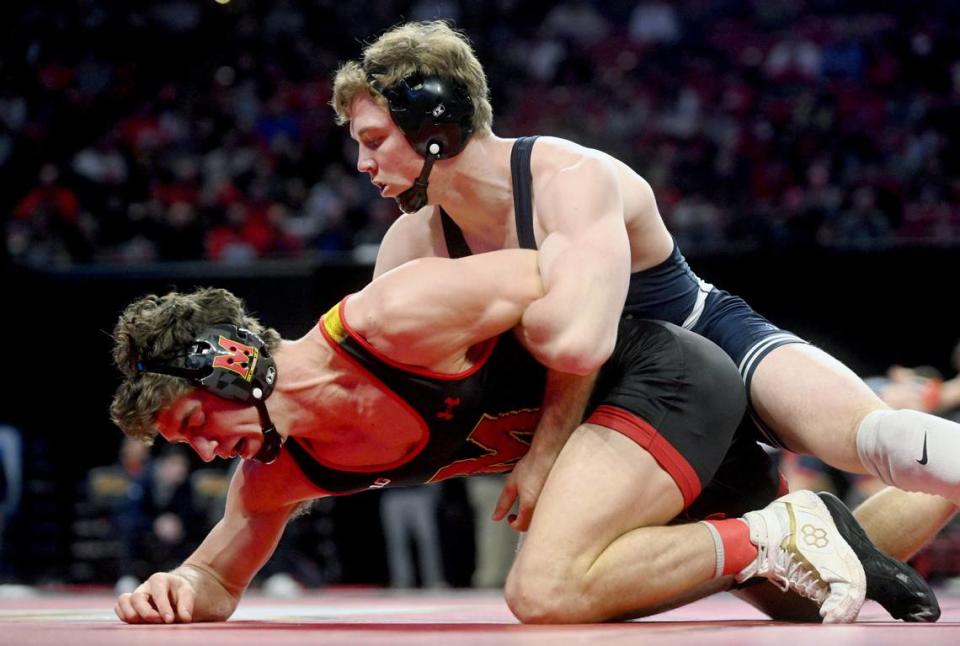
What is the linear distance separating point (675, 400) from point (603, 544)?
347 millimetres

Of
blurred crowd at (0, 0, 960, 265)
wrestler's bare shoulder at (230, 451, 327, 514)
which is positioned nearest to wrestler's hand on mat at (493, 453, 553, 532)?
wrestler's bare shoulder at (230, 451, 327, 514)

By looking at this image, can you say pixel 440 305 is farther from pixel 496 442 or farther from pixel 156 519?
pixel 156 519

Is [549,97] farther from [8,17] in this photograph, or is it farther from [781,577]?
[781,577]

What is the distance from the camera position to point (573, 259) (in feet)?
8.43

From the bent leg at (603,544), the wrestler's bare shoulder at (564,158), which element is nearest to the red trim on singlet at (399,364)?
the bent leg at (603,544)

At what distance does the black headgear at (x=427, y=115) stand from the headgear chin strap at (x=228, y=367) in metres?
0.64

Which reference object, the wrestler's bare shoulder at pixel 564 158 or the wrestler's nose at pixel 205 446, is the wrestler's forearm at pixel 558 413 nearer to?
the wrestler's bare shoulder at pixel 564 158

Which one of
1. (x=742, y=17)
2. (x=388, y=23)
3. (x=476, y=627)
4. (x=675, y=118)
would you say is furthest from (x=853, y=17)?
(x=476, y=627)

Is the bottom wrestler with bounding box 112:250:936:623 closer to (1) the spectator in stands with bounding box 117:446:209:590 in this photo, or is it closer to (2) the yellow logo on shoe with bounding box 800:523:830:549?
(2) the yellow logo on shoe with bounding box 800:523:830:549

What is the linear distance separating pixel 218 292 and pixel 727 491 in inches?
46.8

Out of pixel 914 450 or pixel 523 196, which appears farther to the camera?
pixel 523 196

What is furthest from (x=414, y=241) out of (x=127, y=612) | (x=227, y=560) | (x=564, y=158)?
(x=127, y=612)

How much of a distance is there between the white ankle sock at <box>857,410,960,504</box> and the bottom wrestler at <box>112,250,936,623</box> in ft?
0.55

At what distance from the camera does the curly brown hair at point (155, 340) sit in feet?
8.24
